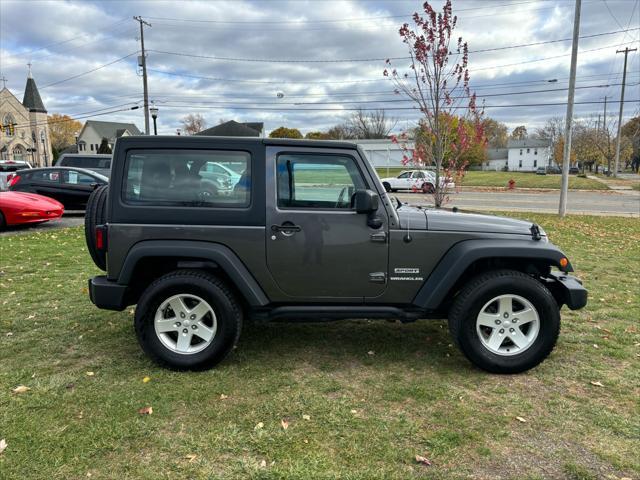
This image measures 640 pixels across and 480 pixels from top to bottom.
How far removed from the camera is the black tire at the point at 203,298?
368 centimetres

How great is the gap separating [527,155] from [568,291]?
4039 inches

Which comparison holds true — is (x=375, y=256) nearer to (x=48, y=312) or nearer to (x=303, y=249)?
(x=303, y=249)

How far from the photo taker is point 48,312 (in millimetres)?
5211

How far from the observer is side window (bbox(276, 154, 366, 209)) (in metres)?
3.76

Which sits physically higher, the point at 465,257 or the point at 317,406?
the point at 465,257

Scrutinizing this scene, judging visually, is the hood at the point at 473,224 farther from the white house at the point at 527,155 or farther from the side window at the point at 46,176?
the white house at the point at 527,155

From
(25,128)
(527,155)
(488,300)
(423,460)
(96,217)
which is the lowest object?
(423,460)

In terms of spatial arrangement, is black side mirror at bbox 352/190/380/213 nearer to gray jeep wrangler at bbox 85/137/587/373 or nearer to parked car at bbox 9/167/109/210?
gray jeep wrangler at bbox 85/137/587/373

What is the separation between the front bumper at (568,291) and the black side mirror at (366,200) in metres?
1.69

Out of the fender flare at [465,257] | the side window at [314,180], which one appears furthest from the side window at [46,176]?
the fender flare at [465,257]

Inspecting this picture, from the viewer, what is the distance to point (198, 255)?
144 inches

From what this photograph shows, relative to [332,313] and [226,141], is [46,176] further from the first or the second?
[332,313]

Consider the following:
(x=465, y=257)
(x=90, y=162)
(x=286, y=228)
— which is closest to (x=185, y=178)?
(x=286, y=228)

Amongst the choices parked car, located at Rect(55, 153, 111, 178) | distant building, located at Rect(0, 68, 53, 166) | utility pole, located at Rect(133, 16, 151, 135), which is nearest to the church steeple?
distant building, located at Rect(0, 68, 53, 166)
